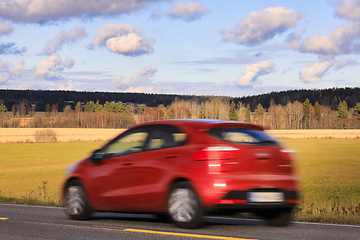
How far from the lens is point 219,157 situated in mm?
6332

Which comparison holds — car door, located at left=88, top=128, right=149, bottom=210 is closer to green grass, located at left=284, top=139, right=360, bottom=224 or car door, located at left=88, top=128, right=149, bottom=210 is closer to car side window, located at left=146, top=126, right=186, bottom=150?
car side window, located at left=146, top=126, right=186, bottom=150

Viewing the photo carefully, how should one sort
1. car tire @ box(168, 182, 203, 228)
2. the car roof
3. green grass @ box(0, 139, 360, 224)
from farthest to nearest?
green grass @ box(0, 139, 360, 224) → the car roof → car tire @ box(168, 182, 203, 228)

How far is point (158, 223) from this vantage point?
7727mm

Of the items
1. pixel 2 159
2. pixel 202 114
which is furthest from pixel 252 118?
pixel 2 159

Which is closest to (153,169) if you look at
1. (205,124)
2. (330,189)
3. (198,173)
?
(198,173)

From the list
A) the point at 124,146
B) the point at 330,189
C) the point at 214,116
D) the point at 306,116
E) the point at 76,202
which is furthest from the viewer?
the point at 214,116

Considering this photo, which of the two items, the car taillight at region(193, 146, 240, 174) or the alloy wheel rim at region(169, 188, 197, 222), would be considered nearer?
A: the car taillight at region(193, 146, 240, 174)

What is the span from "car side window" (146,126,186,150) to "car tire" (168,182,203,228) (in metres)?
0.67

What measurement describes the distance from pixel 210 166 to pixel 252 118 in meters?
185

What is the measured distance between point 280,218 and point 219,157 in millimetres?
Result: 1800

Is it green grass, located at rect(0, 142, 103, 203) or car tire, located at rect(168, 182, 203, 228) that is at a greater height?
car tire, located at rect(168, 182, 203, 228)

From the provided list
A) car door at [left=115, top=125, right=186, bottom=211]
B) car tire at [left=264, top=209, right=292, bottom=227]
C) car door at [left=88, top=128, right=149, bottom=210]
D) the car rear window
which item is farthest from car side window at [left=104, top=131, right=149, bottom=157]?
car tire at [left=264, top=209, right=292, bottom=227]

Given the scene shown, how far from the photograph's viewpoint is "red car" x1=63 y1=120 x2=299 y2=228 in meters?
6.34

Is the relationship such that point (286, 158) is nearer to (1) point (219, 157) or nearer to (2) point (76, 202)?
(1) point (219, 157)
